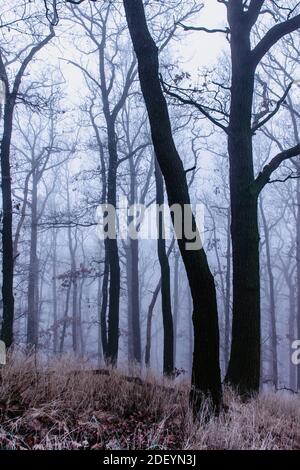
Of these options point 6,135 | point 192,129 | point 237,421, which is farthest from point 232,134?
point 192,129

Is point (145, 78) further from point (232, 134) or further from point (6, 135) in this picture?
point (6, 135)

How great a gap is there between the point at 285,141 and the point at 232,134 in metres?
13.4

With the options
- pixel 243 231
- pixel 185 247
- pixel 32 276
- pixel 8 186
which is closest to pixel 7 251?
pixel 8 186

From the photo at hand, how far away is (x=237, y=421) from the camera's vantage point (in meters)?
4.45

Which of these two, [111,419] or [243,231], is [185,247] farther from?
[243,231]

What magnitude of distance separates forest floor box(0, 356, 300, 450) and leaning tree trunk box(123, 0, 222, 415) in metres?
0.35

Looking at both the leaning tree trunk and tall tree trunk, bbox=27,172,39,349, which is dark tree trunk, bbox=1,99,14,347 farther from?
tall tree trunk, bbox=27,172,39,349

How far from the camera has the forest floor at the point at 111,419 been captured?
371 centimetres

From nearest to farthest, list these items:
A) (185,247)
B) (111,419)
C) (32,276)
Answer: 1. (111,419)
2. (185,247)
3. (32,276)

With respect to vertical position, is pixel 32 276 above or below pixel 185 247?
below

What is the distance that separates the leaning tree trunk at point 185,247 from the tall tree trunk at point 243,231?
196cm

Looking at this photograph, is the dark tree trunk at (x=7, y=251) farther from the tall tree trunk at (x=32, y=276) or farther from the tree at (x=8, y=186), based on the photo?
the tall tree trunk at (x=32, y=276)

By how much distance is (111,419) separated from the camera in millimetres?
4223

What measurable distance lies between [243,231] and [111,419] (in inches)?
150
